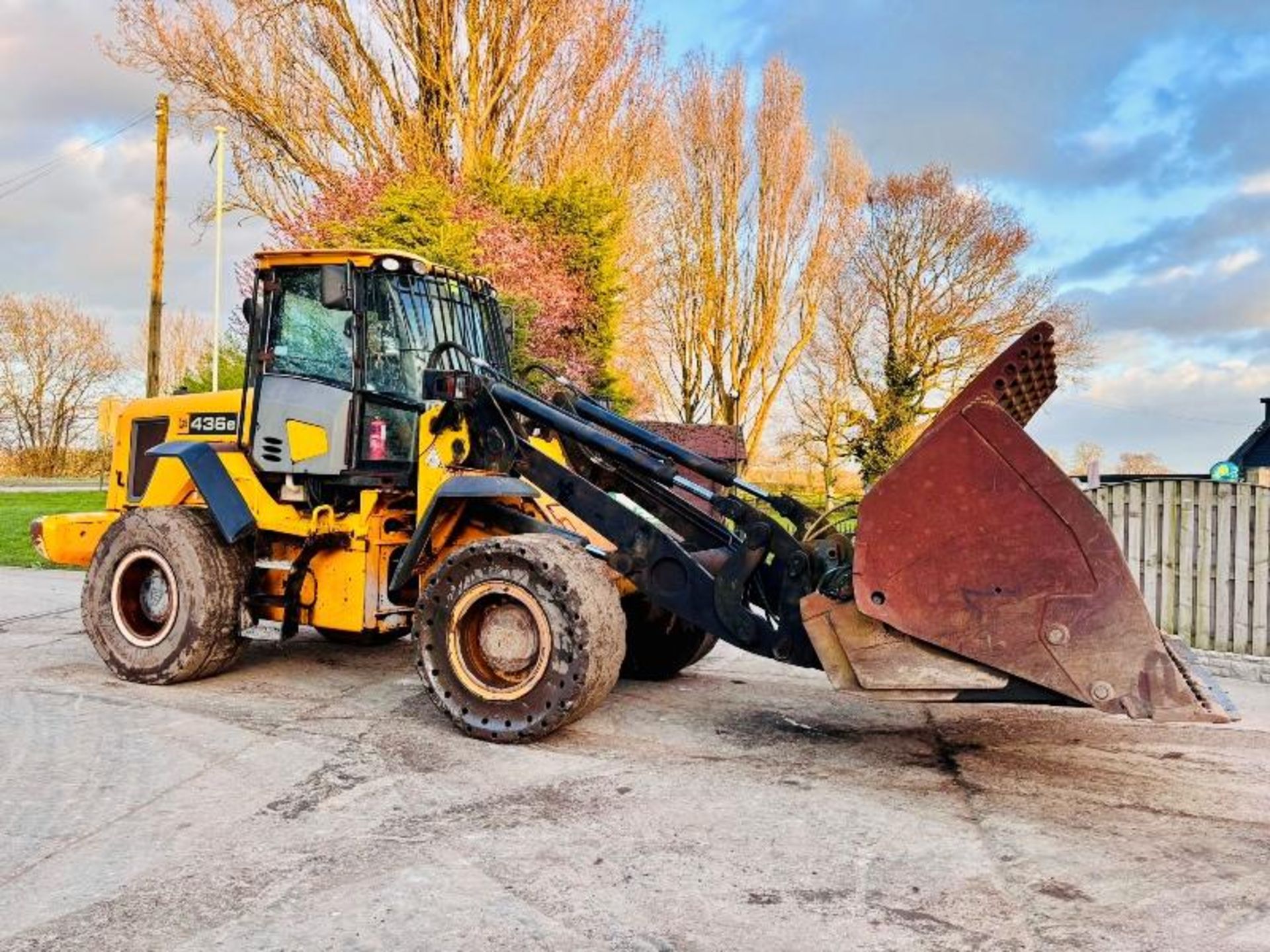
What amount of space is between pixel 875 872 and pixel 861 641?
1.21 meters

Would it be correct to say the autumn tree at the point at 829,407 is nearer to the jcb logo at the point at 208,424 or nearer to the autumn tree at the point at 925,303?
the autumn tree at the point at 925,303

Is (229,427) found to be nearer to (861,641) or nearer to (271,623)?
(271,623)

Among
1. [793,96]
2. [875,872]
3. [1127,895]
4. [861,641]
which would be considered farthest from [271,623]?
[793,96]

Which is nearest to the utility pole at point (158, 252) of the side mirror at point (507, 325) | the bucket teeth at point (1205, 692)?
the side mirror at point (507, 325)

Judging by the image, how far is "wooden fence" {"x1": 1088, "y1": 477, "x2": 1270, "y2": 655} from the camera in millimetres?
9078

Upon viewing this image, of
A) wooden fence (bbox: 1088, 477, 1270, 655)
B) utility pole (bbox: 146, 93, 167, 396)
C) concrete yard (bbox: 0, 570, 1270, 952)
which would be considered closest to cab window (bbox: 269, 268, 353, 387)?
concrete yard (bbox: 0, 570, 1270, 952)

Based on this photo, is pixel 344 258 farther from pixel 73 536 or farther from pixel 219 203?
pixel 219 203

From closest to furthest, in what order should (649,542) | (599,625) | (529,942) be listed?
(529,942) < (599,625) < (649,542)

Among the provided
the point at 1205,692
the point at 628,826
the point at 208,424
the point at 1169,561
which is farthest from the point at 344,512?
the point at 1169,561

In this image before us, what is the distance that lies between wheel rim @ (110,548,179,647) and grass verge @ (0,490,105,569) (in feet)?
31.3

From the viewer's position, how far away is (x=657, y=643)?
7.31 m

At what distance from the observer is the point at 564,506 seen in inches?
244

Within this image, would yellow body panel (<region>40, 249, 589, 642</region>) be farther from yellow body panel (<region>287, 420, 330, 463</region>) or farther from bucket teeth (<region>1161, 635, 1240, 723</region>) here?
bucket teeth (<region>1161, 635, 1240, 723</region>)

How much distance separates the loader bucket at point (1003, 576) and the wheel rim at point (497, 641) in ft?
5.27
